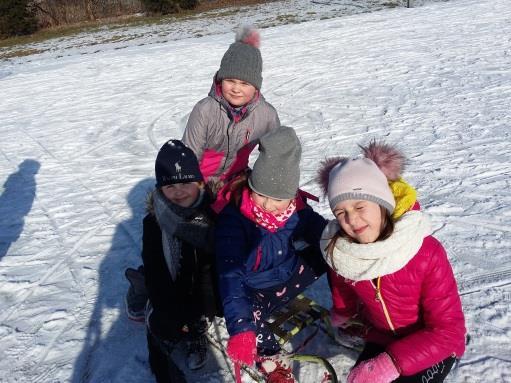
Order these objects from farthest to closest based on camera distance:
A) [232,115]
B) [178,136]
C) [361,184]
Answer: [178,136]
[232,115]
[361,184]

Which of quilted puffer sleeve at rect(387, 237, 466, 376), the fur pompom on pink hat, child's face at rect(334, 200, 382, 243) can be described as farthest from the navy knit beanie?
quilted puffer sleeve at rect(387, 237, 466, 376)

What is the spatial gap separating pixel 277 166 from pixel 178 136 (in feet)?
15.5

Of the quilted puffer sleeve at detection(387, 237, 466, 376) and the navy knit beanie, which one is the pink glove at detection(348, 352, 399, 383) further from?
the navy knit beanie

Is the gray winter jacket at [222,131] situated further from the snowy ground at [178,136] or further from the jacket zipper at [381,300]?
the jacket zipper at [381,300]

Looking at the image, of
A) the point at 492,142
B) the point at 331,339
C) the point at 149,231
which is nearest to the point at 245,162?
the point at 149,231

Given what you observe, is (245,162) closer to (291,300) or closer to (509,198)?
(291,300)

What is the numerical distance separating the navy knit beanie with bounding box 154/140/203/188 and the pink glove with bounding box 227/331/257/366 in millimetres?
875

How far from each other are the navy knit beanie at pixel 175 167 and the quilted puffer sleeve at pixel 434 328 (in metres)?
1.22

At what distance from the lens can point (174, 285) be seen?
8.55ft

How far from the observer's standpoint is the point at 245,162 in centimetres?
376

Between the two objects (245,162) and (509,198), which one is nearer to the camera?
(245,162)

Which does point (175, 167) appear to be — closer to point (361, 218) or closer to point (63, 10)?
point (361, 218)

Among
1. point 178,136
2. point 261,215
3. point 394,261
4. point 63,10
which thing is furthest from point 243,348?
point 63,10

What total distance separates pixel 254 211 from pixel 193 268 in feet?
1.71
